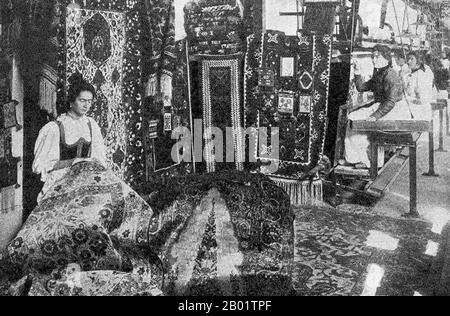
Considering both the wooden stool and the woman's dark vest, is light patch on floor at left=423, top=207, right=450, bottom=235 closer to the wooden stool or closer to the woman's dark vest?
the wooden stool

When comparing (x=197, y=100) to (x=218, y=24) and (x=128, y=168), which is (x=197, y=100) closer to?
(x=218, y=24)

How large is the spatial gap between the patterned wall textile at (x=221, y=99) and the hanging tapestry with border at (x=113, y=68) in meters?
0.66

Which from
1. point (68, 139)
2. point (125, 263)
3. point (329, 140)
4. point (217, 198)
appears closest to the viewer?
point (125, 263)

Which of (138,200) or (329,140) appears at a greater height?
(329,140)

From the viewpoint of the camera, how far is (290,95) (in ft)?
12.7

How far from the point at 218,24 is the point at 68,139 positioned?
150 centimetres

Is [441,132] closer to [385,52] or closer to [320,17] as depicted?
[385,52]

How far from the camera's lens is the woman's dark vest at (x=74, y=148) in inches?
121

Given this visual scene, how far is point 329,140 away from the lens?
3.83 m

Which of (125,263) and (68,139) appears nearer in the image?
(125,263)

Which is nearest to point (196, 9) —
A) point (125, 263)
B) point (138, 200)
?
point (138, 200)

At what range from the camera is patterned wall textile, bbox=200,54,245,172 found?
3.98 m

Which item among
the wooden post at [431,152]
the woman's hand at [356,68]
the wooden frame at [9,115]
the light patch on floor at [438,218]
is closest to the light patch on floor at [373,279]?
the light patch on floor at [438,218]

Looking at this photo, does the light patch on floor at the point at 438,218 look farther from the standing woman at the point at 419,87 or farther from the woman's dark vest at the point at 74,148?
the woman's dark vest at the point at 74,148
